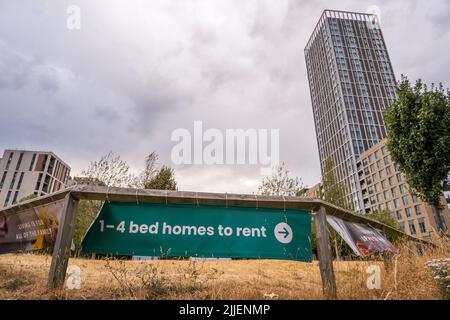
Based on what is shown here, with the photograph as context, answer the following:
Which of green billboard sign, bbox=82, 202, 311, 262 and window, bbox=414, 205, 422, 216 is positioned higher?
window, bbox=414, 205, 422, 216

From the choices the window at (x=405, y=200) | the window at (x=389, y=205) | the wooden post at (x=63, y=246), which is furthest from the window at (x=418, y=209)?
the wooden post at (x=63, y=246)

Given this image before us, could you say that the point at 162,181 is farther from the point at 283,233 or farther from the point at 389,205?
the point at 389,205

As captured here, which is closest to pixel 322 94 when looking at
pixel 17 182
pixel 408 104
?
pixel 408 104

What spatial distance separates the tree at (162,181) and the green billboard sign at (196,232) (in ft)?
48.7

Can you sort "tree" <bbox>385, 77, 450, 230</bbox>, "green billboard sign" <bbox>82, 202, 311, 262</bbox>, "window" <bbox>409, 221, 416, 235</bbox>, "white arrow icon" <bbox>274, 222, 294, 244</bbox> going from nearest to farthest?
"green billboard sign" <bbox>82, 202, 311, 262</bbox> < "white arrow icon" <bbox>274, 222, 294, 244</bbox> < "tree" <bbox>385, 77, 450, 230</bbox> < "window" <bbox>409, 221, 416, 235</bbox>

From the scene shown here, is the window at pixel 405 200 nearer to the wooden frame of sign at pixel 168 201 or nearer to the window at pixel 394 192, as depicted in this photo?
the window at pixel 394 192

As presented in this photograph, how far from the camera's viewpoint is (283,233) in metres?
3.18

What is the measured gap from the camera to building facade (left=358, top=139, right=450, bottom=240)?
164ft

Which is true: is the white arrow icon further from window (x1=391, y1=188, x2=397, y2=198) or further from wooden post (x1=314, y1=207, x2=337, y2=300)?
window (x1=391, y1=188, x2=397, y2=198)

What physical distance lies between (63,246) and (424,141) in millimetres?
17818

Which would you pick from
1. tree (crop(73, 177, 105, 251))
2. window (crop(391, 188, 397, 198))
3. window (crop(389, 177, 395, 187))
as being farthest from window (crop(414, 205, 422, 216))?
tree (crop(73, 177, 105, 251))

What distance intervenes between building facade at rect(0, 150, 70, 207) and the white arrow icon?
70365mm

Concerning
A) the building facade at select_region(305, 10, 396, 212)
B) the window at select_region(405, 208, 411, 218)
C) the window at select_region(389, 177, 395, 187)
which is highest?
the building facade at select_region(305, 10, 396, 212)
